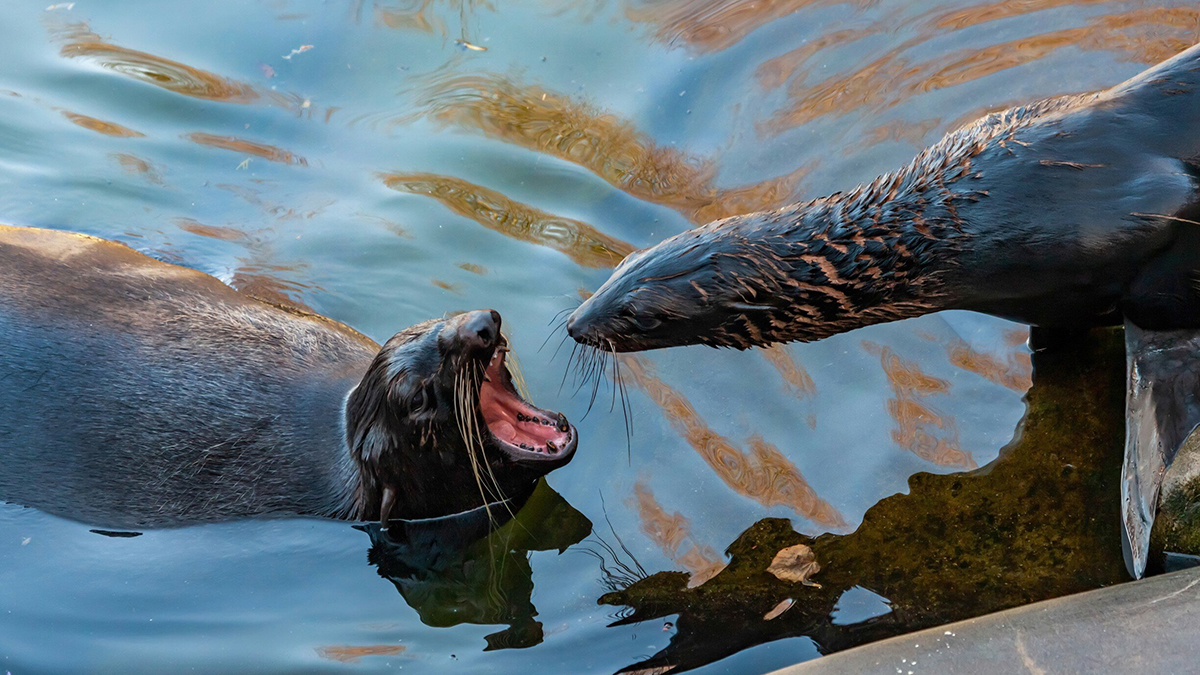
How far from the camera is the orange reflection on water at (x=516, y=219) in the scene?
6.64 m

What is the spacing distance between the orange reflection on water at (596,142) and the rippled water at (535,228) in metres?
0.02

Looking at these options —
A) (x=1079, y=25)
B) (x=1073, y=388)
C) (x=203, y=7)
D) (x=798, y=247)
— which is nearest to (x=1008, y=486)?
(x=1073, y=388)

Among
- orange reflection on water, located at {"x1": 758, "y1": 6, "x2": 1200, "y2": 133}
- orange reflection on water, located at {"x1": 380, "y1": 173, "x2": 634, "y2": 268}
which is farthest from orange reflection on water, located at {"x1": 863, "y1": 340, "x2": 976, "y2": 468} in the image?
orange reflection on water, located at {"x1": 758, "y1": 6, "x2": 1200, "y2": 133}

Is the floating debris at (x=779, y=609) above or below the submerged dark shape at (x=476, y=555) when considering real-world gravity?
above

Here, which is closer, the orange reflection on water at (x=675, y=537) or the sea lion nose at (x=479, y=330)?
the sea lion nose at (x=479, y=330)

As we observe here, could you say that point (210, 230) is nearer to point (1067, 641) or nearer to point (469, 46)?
point (469, 46)

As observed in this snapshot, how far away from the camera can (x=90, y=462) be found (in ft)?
16.7

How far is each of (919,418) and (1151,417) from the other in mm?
1101

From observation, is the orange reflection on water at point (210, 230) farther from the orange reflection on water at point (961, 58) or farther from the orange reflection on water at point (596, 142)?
the orange reflection on water at point (961, 58)

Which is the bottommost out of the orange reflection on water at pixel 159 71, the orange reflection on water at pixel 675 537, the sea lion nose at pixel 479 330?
the orange reflection on water at pixel 675 537

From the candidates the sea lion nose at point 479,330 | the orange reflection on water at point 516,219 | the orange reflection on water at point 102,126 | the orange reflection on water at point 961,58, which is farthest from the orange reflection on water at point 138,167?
the orange reflection on water at point 961,58

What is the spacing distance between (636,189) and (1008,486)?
10.0ft

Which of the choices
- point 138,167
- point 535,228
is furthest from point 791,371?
point 138,167

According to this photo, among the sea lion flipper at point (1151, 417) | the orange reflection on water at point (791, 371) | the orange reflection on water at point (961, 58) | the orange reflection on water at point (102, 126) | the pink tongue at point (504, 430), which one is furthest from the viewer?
the orange reflection on water at point (102, 126)
